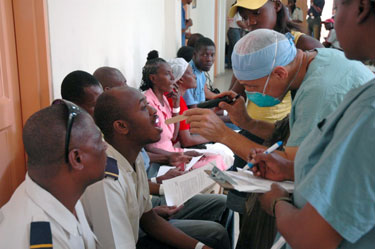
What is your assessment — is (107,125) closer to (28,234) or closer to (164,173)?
(28,234)

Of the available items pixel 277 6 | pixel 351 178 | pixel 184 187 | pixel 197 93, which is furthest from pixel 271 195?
pixel 197 93

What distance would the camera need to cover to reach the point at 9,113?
5.99 ft

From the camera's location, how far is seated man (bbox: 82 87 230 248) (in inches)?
55.0

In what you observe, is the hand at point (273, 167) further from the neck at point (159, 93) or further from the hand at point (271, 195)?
the neck at point (159, 93)

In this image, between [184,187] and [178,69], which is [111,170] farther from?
[178,69]

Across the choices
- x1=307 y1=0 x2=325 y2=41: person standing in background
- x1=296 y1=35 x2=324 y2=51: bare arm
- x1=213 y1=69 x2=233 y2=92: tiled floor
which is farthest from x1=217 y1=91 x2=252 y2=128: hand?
x1=307 y1=0 x2=325 y2=41: person standing in background

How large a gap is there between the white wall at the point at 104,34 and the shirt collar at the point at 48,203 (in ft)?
3.65

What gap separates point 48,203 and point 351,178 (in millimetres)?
821

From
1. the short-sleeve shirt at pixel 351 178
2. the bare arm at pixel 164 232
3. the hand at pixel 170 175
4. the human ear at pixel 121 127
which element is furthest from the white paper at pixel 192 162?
the short-sleeve shirt at pixel 351 178

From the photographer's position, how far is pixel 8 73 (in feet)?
6.00

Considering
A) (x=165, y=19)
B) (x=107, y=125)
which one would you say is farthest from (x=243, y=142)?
(x=165, y=19)

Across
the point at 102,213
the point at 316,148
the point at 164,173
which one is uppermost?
the point at 316,148

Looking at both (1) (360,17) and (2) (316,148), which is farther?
(2) (316,148)

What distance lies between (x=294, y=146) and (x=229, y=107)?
0.68 metres
